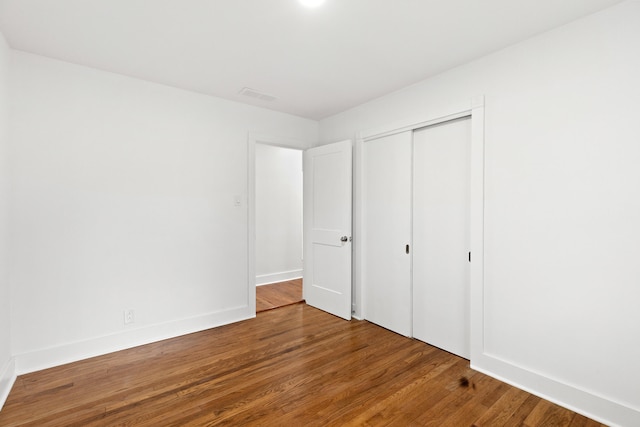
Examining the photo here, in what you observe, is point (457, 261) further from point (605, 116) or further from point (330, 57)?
point (330, 57)

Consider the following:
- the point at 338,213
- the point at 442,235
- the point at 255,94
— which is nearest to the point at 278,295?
the point at 338,213

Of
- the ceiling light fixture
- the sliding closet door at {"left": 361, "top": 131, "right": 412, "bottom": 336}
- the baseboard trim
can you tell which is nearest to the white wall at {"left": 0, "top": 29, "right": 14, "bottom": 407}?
the baseboard trim

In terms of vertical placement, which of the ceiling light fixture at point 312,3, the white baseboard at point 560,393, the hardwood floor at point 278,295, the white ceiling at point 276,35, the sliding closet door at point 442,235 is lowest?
the hardwood floor at point 278,295

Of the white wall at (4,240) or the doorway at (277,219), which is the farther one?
the doorway at (277,219)

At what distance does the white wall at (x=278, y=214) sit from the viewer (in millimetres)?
5184

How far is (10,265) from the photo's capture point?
91.0 inches

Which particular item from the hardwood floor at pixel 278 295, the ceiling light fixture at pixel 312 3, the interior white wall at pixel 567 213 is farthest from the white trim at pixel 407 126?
the hardwood floor at pixel 278 295

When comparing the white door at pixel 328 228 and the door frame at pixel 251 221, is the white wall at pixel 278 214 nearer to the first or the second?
the white door at pixel 328 228

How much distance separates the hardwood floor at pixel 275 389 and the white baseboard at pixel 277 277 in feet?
7.11

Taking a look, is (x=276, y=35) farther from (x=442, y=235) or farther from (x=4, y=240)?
(x=4, y=240)

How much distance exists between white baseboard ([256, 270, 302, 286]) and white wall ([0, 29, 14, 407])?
10.3ft

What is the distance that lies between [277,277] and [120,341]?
2812mm

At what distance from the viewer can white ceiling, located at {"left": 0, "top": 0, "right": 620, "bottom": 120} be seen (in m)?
1.82

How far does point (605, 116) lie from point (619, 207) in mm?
563
